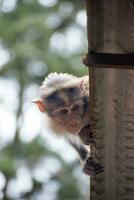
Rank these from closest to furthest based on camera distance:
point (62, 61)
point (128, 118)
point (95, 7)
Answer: point (95, 7) → point (128, 118) → point (62, 61)

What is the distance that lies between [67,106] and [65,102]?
0.07 metres

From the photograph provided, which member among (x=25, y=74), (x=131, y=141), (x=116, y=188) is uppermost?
(x=131, y=141)

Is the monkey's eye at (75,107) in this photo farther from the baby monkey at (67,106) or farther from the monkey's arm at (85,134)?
the monkey's arm at (85,134)

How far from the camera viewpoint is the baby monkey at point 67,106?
4477 mm

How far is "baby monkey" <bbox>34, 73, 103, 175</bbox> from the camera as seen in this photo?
448 cm

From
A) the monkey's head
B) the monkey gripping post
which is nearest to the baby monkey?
the monkey's head

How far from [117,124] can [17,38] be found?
6.48m

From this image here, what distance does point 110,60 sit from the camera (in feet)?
8.97

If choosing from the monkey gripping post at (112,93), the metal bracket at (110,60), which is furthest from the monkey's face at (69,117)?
the metal bracket at (110,60)

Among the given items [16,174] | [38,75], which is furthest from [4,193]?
[38,75]

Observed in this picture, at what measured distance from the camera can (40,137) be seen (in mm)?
9141

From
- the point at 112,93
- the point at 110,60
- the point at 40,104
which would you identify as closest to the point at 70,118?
the point at 40,104

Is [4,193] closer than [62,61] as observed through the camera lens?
Yes

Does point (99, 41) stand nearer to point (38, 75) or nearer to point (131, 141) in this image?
point (131, 141)
